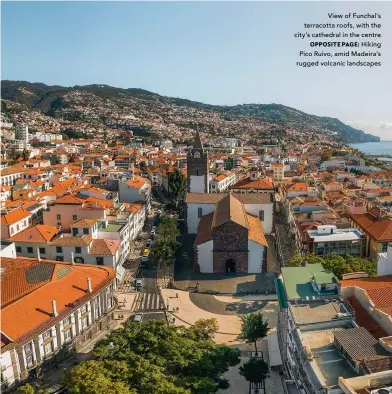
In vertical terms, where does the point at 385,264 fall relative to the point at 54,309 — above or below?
above

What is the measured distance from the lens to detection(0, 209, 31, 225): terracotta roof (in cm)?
4850

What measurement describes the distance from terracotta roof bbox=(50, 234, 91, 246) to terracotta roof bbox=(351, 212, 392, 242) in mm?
29624

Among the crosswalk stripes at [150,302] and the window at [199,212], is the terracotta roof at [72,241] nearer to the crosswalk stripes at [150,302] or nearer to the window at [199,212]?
the crosswalk stripes at [150,302]

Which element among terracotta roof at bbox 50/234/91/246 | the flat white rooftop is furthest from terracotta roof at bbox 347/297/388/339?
terracotta roof at bbox 50/234/91/246

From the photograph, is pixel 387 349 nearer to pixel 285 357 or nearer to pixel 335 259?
pixel 285 357

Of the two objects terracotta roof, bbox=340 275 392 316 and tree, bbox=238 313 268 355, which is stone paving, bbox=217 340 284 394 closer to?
tree, bbox=238 313 268 355

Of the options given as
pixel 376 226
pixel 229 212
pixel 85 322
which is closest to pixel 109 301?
pixel 85 322

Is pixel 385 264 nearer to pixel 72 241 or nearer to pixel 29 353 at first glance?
pixel 29 353

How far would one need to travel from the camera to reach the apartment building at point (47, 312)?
23.9 metres

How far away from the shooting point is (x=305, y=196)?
63938mm

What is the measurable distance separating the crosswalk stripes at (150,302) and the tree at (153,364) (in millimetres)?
11120

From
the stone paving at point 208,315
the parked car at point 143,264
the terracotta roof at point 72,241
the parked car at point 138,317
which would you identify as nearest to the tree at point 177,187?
the parked car at point 143,264

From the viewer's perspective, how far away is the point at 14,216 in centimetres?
5075

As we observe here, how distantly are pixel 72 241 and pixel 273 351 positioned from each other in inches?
879
